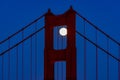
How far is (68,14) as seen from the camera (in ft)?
27.7

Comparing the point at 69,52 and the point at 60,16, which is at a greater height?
the point at 60,16

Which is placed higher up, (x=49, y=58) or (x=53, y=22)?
(x=53, y=22)

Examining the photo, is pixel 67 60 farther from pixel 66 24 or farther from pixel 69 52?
pixel 66 24

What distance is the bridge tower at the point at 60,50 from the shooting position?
825 cm

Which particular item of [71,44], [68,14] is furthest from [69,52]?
[68,14]

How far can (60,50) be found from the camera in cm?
847

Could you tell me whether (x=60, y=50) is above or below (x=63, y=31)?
below

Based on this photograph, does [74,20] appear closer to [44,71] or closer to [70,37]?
[70,37]

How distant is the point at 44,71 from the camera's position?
8.70 meters

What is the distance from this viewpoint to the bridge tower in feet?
27.1

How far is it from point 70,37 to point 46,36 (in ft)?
1.93

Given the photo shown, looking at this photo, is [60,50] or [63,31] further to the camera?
[60,50]

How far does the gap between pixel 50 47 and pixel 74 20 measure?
748 millimetres

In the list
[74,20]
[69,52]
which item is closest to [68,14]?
[74,20]
